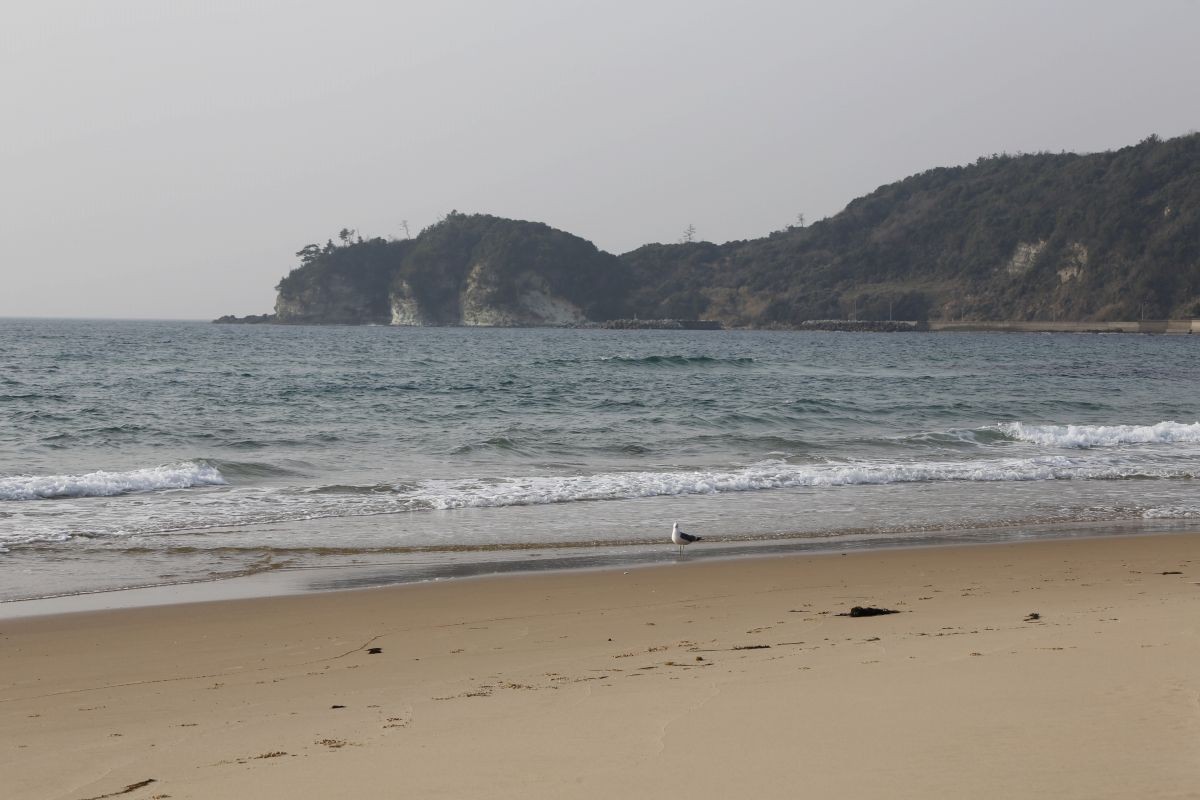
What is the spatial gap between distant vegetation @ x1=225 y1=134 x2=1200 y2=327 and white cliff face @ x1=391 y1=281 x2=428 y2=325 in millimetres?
621

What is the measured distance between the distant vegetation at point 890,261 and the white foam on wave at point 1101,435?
121 meters

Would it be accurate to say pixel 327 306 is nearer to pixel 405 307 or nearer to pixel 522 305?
pixel 405 307

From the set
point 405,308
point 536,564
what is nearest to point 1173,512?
point 536,564

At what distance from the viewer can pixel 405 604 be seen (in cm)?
798

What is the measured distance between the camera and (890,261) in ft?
541

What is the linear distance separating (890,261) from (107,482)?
161 metres

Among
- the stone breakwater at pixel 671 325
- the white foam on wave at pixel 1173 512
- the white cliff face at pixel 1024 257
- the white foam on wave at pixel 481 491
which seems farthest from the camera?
the stone breakwater at pixel 671 325

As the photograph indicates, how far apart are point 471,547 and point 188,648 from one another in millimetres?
4438

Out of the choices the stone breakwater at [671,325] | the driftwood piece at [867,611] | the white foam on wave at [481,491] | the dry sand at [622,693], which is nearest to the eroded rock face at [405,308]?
the stone breakwater at [671,325]

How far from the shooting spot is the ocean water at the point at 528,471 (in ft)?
35.8

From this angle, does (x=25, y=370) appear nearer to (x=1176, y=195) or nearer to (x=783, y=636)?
(x=783, y=636)

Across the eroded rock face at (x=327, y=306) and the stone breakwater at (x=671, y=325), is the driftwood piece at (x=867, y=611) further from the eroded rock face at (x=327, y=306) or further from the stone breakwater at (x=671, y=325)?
the eroded rock face at (x=327, y=306)

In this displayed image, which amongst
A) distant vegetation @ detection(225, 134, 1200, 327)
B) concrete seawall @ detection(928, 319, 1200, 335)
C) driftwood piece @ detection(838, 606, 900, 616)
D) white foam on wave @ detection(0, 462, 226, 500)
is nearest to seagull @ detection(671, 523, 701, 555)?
driftwood piece @ detection(838, 606, 900, 616)

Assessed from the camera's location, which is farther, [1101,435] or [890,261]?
[890,261]
